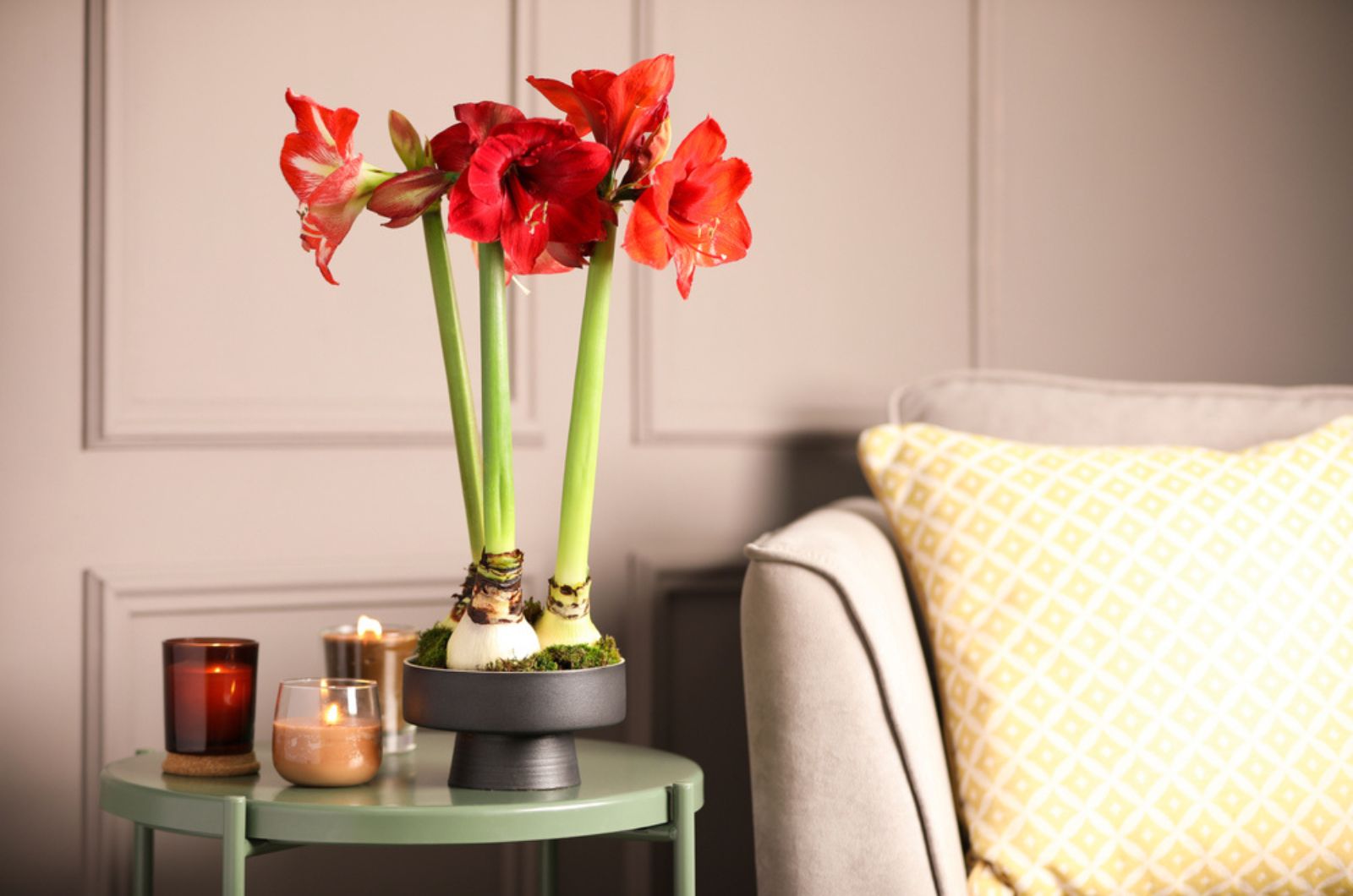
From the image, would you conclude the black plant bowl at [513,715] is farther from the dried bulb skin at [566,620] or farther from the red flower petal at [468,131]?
the red flower petal at [468,131]

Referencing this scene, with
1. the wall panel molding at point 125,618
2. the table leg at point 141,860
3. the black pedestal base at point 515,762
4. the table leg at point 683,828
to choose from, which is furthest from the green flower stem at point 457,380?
the wall panel molding at point 125,618

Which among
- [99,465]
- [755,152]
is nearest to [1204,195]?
[755,152]

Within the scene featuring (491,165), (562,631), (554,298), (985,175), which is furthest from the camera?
(985,175)

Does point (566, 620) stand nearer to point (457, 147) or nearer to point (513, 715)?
point (513, 715)

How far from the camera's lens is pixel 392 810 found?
1006mm

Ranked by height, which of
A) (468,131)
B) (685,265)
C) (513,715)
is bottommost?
(513,715)

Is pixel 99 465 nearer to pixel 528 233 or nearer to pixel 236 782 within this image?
pixel 236 782

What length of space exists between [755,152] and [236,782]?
108cm

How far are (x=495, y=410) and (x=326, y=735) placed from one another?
0.30 m

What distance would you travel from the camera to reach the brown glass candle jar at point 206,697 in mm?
1118

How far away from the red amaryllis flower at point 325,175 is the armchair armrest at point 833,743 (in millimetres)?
449

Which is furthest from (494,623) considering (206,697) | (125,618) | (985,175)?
(985,175)

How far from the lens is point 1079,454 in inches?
54.7

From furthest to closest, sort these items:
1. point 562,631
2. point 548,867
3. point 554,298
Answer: point 554,298 → point 548,867 → point 562,631
